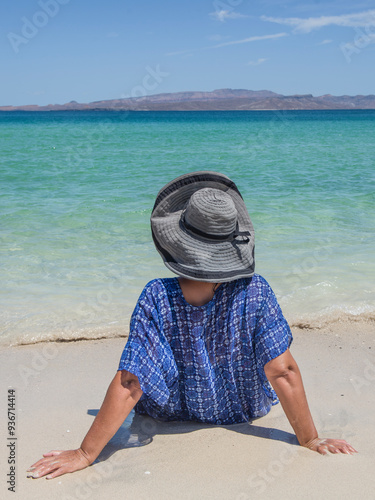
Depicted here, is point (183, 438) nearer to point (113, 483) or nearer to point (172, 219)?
point (113, 483)

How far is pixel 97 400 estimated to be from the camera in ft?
9.28

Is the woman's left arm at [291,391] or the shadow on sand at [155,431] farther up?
the woman's left arm at [291,391]

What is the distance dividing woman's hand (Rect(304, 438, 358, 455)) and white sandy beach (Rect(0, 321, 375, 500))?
0.03 metres

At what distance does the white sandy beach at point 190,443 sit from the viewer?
6.69 feet

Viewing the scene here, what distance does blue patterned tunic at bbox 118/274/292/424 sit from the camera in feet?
6.99

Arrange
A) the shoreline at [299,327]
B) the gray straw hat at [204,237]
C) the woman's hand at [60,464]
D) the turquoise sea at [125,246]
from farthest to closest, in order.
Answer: the turquoise sea at [125,246] < the shoreline at [299,327] < the woman's hand at [60,464] < the gray straw hat at [204,237]

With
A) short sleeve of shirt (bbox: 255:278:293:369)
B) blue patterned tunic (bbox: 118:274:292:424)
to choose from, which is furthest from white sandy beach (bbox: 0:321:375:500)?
short sleeve of shirt (bbox: 255:278:293:369)

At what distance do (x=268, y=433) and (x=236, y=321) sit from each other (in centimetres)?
61

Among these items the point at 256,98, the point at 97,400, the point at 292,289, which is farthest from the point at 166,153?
the point at 256,98

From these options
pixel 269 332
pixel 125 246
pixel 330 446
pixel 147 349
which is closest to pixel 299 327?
pixel 330 446

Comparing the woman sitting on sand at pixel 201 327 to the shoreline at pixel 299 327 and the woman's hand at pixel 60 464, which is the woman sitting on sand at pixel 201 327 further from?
the shoreline at pixel 299 327

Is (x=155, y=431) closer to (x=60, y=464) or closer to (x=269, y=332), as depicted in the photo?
(x=60, y=464)

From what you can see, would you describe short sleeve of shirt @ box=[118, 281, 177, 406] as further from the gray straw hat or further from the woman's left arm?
the woman's left arm

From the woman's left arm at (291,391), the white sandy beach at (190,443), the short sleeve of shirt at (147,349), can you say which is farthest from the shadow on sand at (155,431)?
the short sleeve of shirt at (147,349)
